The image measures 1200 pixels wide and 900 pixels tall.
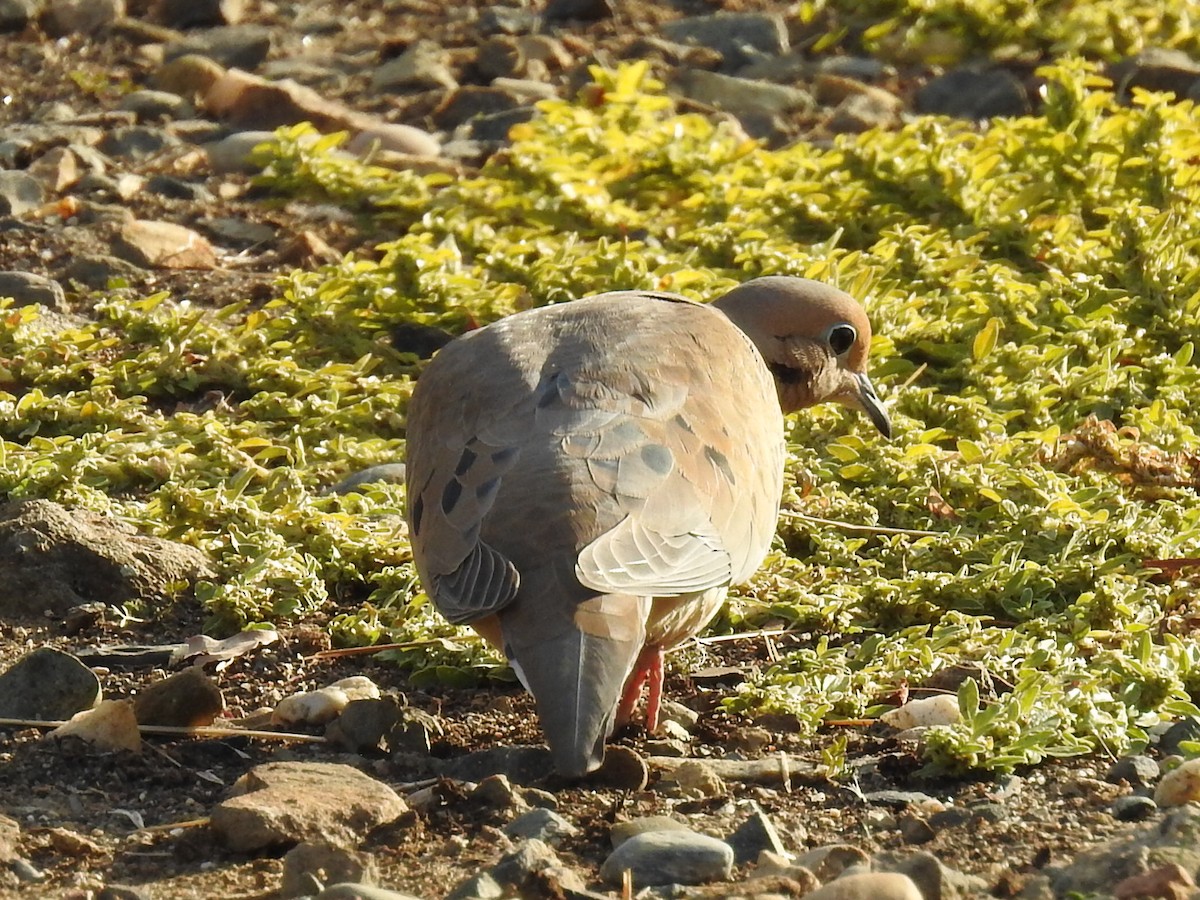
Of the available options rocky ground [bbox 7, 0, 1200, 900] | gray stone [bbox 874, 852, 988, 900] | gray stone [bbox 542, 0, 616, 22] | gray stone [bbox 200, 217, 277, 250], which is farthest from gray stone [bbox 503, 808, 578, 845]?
gray stone [bbox 542, 0, 616, 22]

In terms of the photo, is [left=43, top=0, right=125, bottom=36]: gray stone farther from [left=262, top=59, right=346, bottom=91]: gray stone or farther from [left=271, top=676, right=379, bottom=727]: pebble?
[left=271, top=676, right=379, bottom=727]: pebble

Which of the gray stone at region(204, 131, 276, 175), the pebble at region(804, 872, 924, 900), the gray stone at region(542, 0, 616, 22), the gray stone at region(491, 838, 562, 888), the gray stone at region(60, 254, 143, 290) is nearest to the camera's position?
the pebble at region(804, 872, 924, 900)

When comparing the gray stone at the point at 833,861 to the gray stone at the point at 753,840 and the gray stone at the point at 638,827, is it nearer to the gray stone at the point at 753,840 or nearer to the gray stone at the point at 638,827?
the gray stone at the point at 753,840

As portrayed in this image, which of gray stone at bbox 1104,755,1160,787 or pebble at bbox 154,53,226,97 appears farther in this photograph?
pebble at bbox 154,53,226,97

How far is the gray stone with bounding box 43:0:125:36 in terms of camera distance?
9.91 meters

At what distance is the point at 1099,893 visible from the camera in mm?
3402

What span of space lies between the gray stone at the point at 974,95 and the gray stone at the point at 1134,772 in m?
5.55

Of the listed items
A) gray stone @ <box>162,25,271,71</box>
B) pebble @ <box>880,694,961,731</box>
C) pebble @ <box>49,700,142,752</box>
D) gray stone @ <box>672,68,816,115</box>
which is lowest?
pebble @ <box>49,700,142,752</box>

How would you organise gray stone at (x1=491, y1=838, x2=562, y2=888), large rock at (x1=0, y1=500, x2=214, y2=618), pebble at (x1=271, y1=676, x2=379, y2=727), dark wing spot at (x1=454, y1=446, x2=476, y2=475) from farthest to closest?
large rock at (x1=0, y1=500, x2=214, y2=618), pebble at (x1=271, y1=676, x2=379, y2=727), dark wing spot at (x1=454, y1=446, x2=476, y2=475), gray stone at (x1=491, y1=838, x2=562, y2=888)

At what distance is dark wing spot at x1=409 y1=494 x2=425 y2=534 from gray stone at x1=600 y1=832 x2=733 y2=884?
1.10 metres

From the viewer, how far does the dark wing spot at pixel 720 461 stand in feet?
15.1

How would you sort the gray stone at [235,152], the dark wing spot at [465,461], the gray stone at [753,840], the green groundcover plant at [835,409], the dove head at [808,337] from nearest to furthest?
1. the gray stone at [753,840]
2. the dark wing spot at [465,461]
3. the green groundcover plant at [835,409]
4. the dove head at [808,337]
5. the gray stone at [235,152]

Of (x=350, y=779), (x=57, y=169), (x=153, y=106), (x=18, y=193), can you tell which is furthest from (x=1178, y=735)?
(x=153, y=106)

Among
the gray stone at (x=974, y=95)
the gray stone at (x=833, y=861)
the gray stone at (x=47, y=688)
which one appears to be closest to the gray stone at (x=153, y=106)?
the gray stone at (x=974, y=95)
